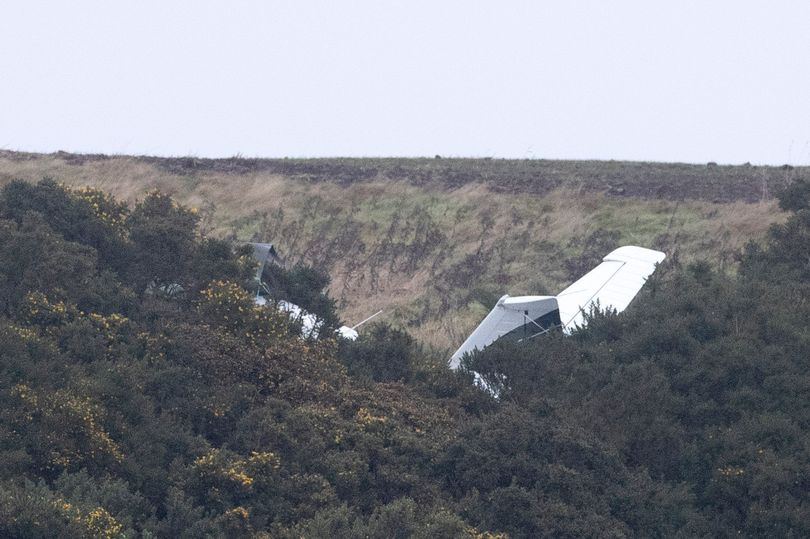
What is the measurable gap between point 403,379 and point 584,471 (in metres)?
4.08

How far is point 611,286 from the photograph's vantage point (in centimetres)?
2230

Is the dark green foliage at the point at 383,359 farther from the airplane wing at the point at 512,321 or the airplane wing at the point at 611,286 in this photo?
the airplane wing at the point at 611,286

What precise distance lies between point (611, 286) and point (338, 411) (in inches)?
366

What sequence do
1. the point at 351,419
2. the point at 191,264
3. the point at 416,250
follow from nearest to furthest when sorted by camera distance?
the point at 351,419 → the point at 191,264 → the point at 416,250

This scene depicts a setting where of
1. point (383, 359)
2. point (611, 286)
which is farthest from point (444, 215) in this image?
point (383, 359)

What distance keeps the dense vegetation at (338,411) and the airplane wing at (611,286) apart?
2.34 metres

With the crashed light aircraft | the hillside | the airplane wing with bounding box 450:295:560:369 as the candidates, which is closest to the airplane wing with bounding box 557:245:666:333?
the crashed light aircraft

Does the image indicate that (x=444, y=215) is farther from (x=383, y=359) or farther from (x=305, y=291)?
(x=383, y=359)

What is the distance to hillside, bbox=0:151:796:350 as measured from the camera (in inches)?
1154

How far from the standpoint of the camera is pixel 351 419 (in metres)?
14.4

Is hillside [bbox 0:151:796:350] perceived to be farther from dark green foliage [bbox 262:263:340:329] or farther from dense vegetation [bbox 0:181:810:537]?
dense vegetation [bbox 0:181:810:537]

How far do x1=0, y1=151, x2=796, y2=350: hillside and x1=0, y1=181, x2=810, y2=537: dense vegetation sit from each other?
747 cm

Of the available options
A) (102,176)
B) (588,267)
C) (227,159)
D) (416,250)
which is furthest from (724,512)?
(227,159)

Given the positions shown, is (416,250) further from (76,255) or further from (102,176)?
(76,255)
